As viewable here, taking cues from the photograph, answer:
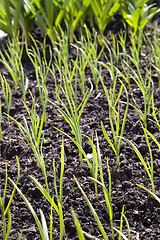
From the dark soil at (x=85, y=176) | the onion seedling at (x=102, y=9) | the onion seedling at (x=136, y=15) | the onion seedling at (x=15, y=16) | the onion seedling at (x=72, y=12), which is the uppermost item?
the onion seedling at (x=15, y=16)

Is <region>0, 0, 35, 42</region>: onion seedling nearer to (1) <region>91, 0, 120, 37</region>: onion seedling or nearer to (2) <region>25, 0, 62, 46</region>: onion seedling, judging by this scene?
(2) <region>25, 0, 62, 46</region>: onion seedling

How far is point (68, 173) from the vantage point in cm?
130

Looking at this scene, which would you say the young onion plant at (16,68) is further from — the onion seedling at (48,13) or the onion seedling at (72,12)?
the onion seedling at (72,12)

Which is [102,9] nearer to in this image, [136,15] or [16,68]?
[136,15]

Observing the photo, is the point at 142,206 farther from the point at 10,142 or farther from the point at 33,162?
the point at 10,142

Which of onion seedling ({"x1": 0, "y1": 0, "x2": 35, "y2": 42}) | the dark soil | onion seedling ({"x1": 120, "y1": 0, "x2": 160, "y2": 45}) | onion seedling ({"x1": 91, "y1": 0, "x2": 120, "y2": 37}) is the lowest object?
the dark soil

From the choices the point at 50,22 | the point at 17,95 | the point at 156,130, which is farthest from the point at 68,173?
the point at 50,22

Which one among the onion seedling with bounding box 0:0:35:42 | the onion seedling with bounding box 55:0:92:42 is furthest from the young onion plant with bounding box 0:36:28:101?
the onion seedling with bounding box 55:0:92:42

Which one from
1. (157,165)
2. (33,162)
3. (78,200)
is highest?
(33,162)

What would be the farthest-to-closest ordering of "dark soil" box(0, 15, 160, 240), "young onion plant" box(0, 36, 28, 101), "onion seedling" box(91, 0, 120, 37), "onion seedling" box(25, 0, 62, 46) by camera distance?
"onion seedling" box(91, 0, 120, 37), "onion seedling" box(25, 0, 62, 46), "young onion plant" box(0, 36, 28, 101), "dark soil" box(0, 15, 160, 240)

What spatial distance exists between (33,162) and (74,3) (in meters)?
1.50

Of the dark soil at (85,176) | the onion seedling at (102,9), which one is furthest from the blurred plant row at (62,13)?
the dark soil at (85,176)

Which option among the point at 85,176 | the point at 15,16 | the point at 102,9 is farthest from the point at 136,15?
the point at 85,176

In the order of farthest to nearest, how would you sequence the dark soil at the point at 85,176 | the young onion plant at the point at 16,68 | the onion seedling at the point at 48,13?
the onion seedling at the point at 48,13
the young onion plant at the point at 16,68
the dark soil at the point at 85,176
